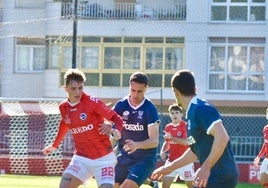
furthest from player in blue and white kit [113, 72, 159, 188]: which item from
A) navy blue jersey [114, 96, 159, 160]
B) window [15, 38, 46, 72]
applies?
window [15, 38, 46, 72]

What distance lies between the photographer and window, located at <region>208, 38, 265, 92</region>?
31375 mm

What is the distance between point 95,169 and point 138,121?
1.15 m

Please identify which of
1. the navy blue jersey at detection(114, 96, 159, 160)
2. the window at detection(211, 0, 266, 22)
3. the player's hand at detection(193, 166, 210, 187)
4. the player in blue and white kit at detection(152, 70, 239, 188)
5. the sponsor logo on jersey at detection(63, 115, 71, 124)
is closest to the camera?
the player's hand at detection(193, 166, 210, 187)

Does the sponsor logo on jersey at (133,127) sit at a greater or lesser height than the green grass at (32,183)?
greater

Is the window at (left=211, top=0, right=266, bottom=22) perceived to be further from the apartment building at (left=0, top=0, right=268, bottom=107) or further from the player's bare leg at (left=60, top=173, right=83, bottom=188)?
the player's bare leg at (left=60, top=173, right=83, bottom=188)

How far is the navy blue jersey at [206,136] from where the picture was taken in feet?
25.7

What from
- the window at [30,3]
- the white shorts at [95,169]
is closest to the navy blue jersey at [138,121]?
the white shorts at [95,169]

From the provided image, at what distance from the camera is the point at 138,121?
1151 cm

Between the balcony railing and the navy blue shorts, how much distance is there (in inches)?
814

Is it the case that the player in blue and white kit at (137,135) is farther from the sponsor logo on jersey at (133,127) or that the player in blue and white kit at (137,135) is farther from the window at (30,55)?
the window at (30,55)

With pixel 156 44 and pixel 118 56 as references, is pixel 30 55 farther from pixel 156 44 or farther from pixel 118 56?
pixel 156 44

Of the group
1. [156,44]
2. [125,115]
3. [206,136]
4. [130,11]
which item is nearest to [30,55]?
[130,11]

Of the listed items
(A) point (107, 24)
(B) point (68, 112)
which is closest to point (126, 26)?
(A) point (107, 24)

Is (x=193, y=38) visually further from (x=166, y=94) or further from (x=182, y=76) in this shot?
(x=182, y=76)
